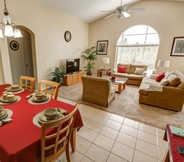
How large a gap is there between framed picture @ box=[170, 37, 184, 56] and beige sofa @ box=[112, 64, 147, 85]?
128cm

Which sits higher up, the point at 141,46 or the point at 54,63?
the point at 141,46

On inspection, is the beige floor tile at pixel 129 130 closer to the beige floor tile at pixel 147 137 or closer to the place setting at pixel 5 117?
the beige floor tile at pixel 147 137

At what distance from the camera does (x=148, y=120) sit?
2410 mm

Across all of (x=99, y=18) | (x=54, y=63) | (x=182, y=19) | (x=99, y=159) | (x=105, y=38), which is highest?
(x=99, y=18)

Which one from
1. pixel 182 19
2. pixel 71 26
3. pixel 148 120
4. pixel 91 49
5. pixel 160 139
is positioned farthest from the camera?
pixel 91 49

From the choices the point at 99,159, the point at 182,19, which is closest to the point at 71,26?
the point at 182,19

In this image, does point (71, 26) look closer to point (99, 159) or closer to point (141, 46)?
point (141, 46)

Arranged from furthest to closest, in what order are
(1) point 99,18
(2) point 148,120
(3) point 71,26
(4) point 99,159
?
(1) point 99,18 < (3) point 71,26 < (2) point 148,120 < (4) point 99,159

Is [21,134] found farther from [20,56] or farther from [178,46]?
[178,46]

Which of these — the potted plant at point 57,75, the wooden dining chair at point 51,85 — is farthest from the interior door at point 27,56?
the wooden dining chair at point 51,85

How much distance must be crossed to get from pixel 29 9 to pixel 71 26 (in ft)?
6.78

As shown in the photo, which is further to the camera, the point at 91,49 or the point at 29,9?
the point at 91,49

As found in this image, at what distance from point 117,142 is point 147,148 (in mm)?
465

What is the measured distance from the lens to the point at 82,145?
1708mm
